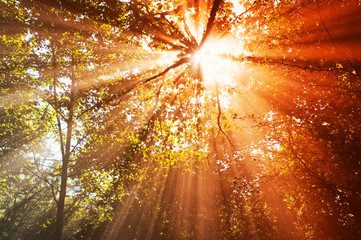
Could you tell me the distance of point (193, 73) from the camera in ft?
28.0

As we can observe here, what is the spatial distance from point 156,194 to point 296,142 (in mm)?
19484

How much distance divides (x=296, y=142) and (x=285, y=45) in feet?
15.7

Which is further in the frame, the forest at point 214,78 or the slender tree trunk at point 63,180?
the slender tree trunk at point 63,180

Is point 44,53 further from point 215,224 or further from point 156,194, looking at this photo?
point 215,224

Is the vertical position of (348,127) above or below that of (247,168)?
below

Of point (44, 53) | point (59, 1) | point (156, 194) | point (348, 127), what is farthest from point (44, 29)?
point (156, 194)

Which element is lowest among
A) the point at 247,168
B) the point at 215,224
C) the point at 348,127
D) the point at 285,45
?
the point at 215,224

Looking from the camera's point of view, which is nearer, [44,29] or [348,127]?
[348,127]

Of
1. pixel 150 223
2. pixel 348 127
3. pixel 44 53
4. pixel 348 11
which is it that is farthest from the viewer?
pixel 150 223

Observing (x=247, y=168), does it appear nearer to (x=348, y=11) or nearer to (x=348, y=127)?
(x=348, y=127)

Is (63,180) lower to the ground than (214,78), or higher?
lower

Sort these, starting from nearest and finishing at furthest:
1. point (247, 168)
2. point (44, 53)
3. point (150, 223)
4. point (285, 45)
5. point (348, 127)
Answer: point (348, 127)
point (285, 45)
point (44, 53)
point (247, 168)
point (150, 223)

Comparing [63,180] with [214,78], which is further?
[63,180]

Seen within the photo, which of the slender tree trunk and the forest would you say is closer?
the forest
